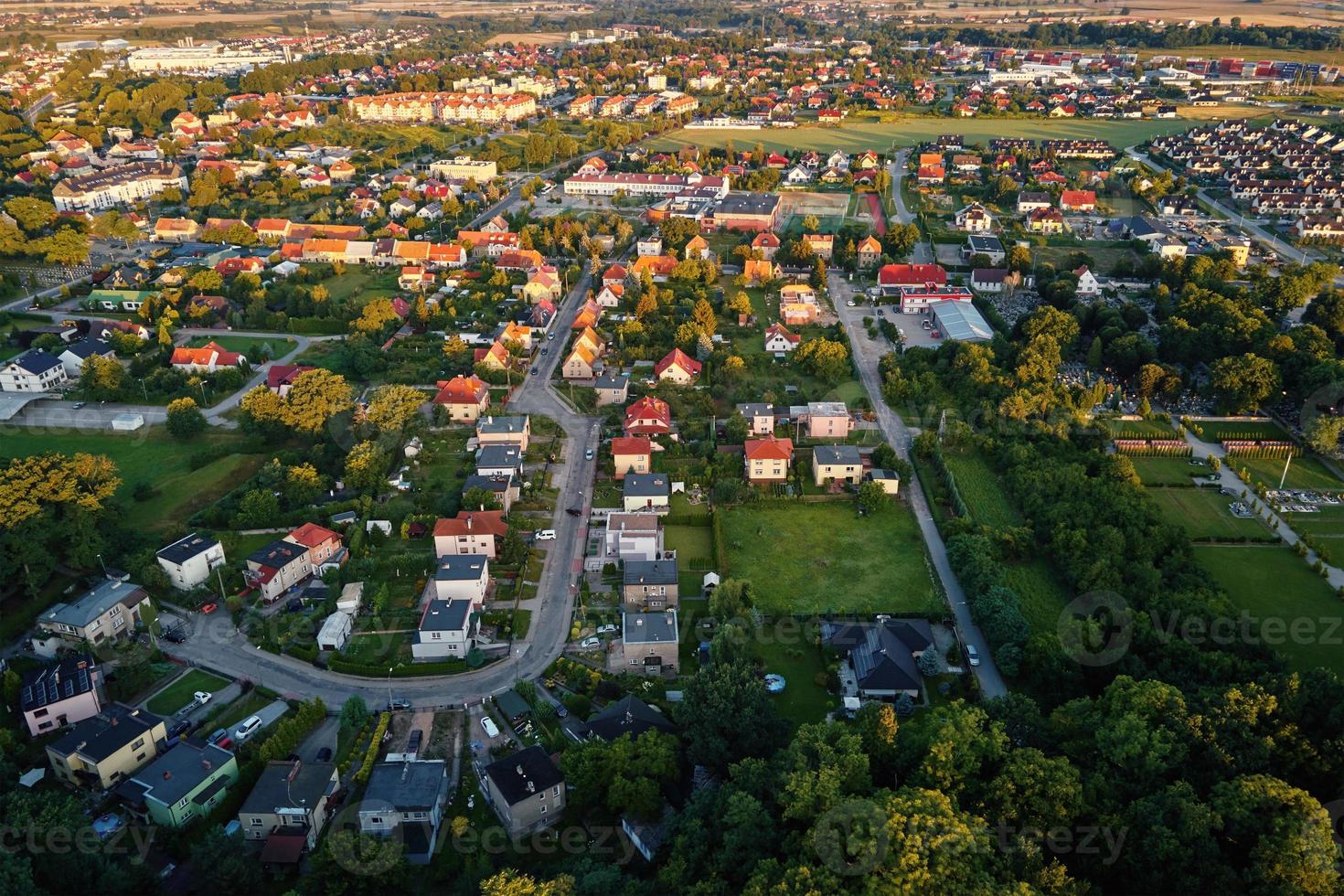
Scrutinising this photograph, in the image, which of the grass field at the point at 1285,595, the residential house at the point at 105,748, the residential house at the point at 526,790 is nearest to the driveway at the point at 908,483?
the grass field at the point at 1285,595

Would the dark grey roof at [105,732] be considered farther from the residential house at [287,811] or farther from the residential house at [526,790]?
the residential house at [526,790]

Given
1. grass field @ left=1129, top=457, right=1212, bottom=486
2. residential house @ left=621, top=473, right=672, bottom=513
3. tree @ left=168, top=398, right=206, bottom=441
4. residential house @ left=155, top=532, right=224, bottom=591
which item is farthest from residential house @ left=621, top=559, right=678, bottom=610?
tree @ left=168, top=398, right=206, bottom=441

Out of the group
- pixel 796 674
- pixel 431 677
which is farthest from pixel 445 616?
pixel 796 674

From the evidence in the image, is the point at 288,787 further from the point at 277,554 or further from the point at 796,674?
the point at 796,674

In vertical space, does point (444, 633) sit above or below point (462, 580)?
below

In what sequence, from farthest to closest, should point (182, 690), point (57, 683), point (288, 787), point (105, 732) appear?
point (182, 690) < point (57, 683) < point (105, 732) < point (288, 787)

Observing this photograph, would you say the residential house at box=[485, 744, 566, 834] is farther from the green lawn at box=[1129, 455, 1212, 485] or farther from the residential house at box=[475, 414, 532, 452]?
the green lawn at box=[1129, 455, 1212, 485]

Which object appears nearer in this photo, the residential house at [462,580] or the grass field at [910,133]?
the residential house at [462,580]
